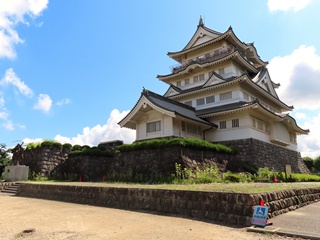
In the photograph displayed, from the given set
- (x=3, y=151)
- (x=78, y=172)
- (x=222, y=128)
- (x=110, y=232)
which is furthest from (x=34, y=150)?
(x=110, y=232)

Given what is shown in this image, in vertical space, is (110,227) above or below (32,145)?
below

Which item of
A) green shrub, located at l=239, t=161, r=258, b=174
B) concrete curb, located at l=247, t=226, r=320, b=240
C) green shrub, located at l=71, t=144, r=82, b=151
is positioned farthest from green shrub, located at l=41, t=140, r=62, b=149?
concrete curb, located at l=247, t=226, r=320, b=240

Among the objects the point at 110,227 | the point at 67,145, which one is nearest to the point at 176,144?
the point at 110,227

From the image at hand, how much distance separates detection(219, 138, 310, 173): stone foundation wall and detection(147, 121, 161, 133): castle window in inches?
252

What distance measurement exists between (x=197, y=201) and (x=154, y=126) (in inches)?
534

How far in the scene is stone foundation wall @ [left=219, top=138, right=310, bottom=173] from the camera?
20625 millimetres

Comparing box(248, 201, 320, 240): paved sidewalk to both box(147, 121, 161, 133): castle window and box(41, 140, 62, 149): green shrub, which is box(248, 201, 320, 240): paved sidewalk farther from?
box(41, 140, 62, 149): green shrub

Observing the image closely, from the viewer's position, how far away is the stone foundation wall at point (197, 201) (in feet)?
22.9

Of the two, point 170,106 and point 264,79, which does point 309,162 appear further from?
point 170,106

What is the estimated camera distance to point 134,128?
2402cm

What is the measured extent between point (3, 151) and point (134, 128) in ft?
46.6

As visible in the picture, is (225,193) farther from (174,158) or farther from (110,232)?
(174,158)

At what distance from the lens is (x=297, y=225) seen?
20.8ft

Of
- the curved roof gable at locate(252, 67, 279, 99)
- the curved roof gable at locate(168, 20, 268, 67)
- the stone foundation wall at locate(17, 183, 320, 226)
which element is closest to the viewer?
the stone foundation wall at locate(17, 183, 320, 226)
